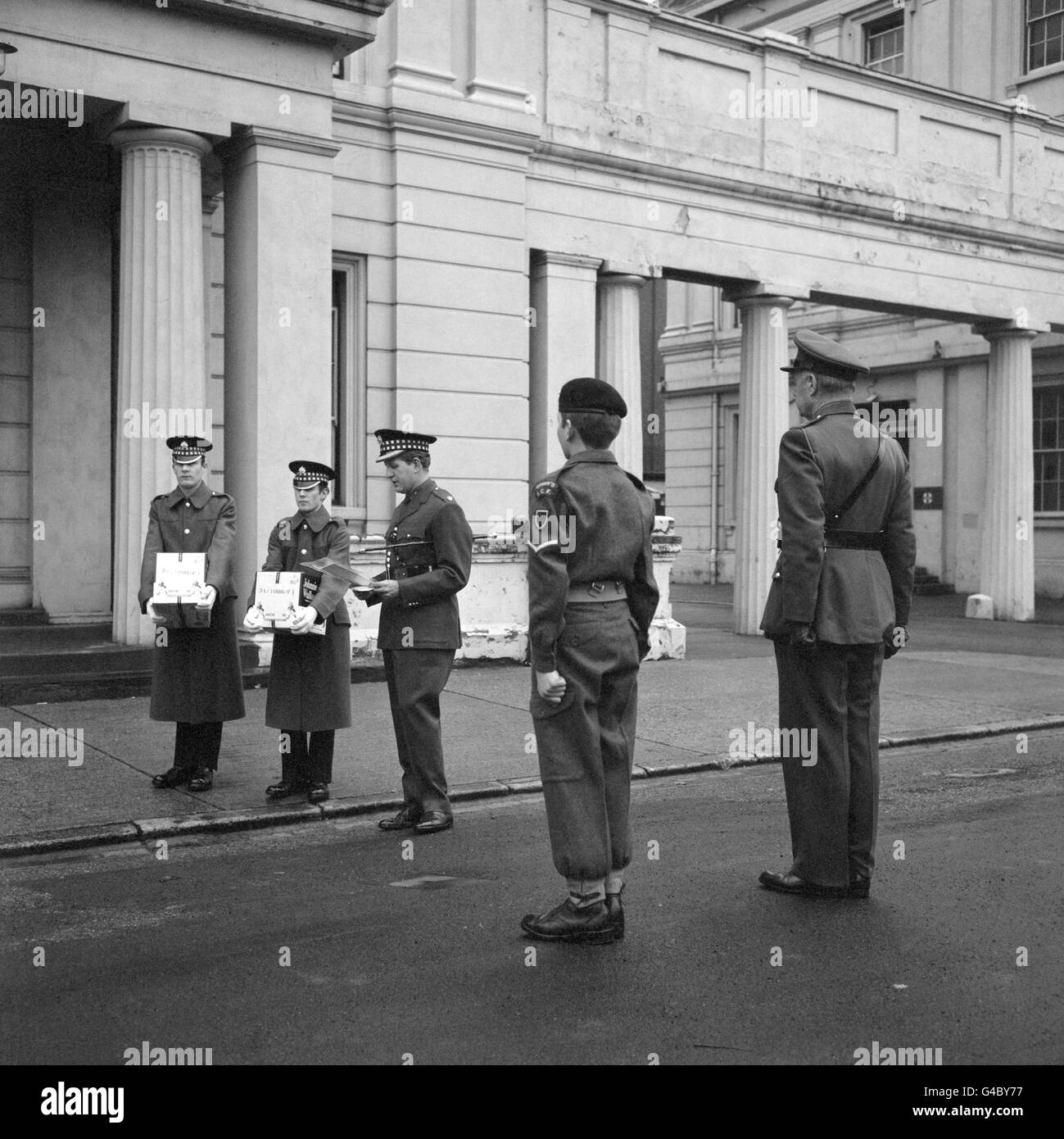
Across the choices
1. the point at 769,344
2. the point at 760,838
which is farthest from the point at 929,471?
the point at 760,838

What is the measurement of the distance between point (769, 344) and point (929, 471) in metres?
9.94

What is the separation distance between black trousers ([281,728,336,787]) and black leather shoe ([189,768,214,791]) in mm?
455

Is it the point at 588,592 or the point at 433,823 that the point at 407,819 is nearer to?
the point at 433,823

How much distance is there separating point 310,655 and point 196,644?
79cm

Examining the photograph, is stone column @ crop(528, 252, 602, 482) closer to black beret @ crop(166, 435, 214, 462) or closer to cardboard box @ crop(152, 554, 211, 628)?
black beret @ crop(166, 435, 214, 462)

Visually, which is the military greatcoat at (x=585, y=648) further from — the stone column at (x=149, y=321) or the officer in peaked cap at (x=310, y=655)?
the stone column at (x=149, y=321)

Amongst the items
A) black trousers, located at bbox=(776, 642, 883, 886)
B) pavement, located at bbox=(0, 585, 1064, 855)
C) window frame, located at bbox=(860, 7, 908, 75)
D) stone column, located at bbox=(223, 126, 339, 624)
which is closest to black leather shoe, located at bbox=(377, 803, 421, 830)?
pavement, located at bbox=(0, 585, 1064, 855)

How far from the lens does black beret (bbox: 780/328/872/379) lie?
5.68 meters

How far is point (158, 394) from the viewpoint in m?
11.2

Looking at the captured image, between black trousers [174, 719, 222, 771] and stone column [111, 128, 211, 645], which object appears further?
stone column [111, 128, 211, 645]

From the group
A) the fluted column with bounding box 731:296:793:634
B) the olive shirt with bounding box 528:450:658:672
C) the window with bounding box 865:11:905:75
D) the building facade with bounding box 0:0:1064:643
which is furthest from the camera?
the window with bounding box 865:11:905:75

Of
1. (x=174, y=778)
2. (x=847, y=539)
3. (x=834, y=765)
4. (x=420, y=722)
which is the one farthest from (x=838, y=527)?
(x=174, y=778)

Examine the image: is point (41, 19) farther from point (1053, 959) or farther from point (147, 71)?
point (1053, 959)

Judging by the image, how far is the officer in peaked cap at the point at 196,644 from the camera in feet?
25.6
